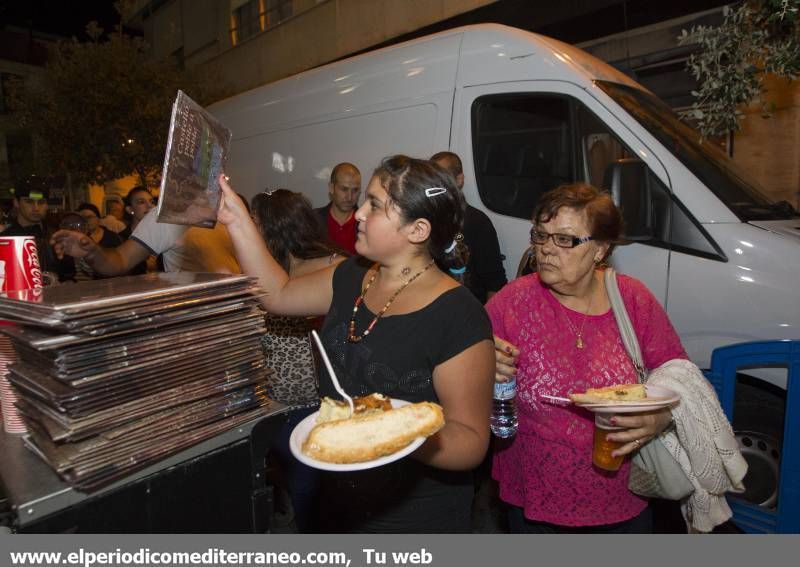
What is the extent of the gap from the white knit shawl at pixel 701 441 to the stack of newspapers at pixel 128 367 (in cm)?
151

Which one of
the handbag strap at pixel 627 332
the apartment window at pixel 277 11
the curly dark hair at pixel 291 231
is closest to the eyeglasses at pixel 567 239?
the handbag strap at pixel 627 332

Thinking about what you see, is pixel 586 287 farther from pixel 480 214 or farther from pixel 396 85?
pixel 396 85

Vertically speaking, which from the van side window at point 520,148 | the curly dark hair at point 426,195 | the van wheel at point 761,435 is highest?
the van side window at point 520,148

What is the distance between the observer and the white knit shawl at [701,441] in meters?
2.15

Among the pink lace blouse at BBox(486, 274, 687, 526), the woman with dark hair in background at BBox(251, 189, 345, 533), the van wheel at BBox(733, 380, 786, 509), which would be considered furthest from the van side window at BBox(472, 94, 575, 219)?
the pink lace blouse at BBox(486, 274, 687, 526)

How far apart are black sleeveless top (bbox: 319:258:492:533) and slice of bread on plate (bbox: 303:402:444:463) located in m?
0.35

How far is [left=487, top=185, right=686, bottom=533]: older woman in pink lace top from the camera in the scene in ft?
7.45

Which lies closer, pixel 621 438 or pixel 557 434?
pixel 621 438

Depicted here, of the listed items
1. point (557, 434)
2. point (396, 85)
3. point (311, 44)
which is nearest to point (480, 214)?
point (396, 85)

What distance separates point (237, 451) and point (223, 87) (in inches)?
823

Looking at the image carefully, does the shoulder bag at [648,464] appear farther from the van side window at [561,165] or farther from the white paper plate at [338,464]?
the van side window at [561,165]

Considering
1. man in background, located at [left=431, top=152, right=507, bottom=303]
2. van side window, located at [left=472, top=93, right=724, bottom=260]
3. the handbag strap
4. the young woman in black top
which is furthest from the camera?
man in background, located at [left=431, top=152, right=507, bottom=303]

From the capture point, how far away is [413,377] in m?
1.87

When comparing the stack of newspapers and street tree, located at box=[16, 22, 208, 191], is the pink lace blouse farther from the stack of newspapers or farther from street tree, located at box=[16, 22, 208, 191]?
street tree, located at box=[16, 22, 208, 191]
